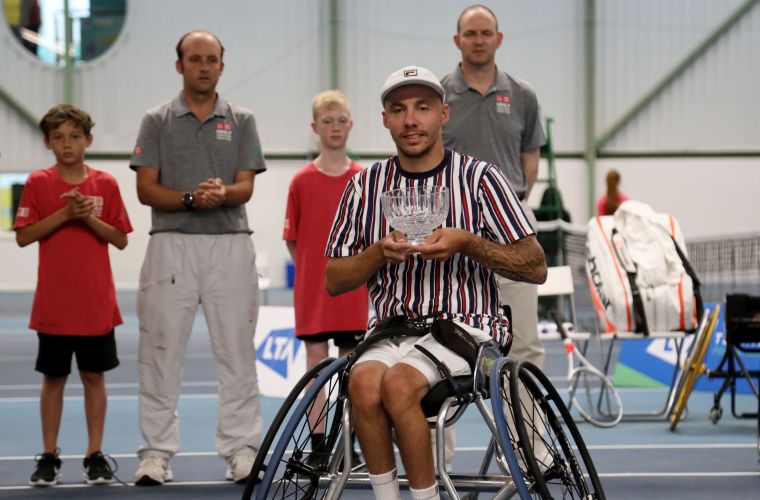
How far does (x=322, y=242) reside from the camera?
5758 millimetres

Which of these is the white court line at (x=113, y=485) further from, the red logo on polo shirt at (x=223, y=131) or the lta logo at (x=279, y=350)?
the lta logo at (x=279, y=350)

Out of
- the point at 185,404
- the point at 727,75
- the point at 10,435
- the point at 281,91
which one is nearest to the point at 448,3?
the point at 281,91

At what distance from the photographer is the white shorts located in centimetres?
329

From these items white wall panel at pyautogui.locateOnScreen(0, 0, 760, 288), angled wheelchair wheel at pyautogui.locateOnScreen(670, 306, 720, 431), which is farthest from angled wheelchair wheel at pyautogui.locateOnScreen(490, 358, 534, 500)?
white wall panel at pyautogui.locateOnScreen(0, 0, 760, 288)

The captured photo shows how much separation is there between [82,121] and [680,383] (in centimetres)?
376

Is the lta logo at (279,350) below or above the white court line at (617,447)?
above

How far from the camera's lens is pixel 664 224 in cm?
744

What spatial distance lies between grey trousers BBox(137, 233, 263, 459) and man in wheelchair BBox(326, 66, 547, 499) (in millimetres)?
1844

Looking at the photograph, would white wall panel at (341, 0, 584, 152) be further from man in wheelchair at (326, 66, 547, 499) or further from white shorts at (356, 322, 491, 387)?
white shorts at (356, 322, 491, 387)

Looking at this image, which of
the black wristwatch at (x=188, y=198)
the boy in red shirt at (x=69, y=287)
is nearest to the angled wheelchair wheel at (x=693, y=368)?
the black wristwatch at (x=188, y=198)

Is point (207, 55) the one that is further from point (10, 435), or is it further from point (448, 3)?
point (448, 3)

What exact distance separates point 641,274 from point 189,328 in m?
3.01

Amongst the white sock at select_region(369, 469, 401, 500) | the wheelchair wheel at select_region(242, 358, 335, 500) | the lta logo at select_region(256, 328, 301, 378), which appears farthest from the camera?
the lta logo at select_region(256, 328, 301, 378)

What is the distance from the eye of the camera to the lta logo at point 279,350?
8359mm
